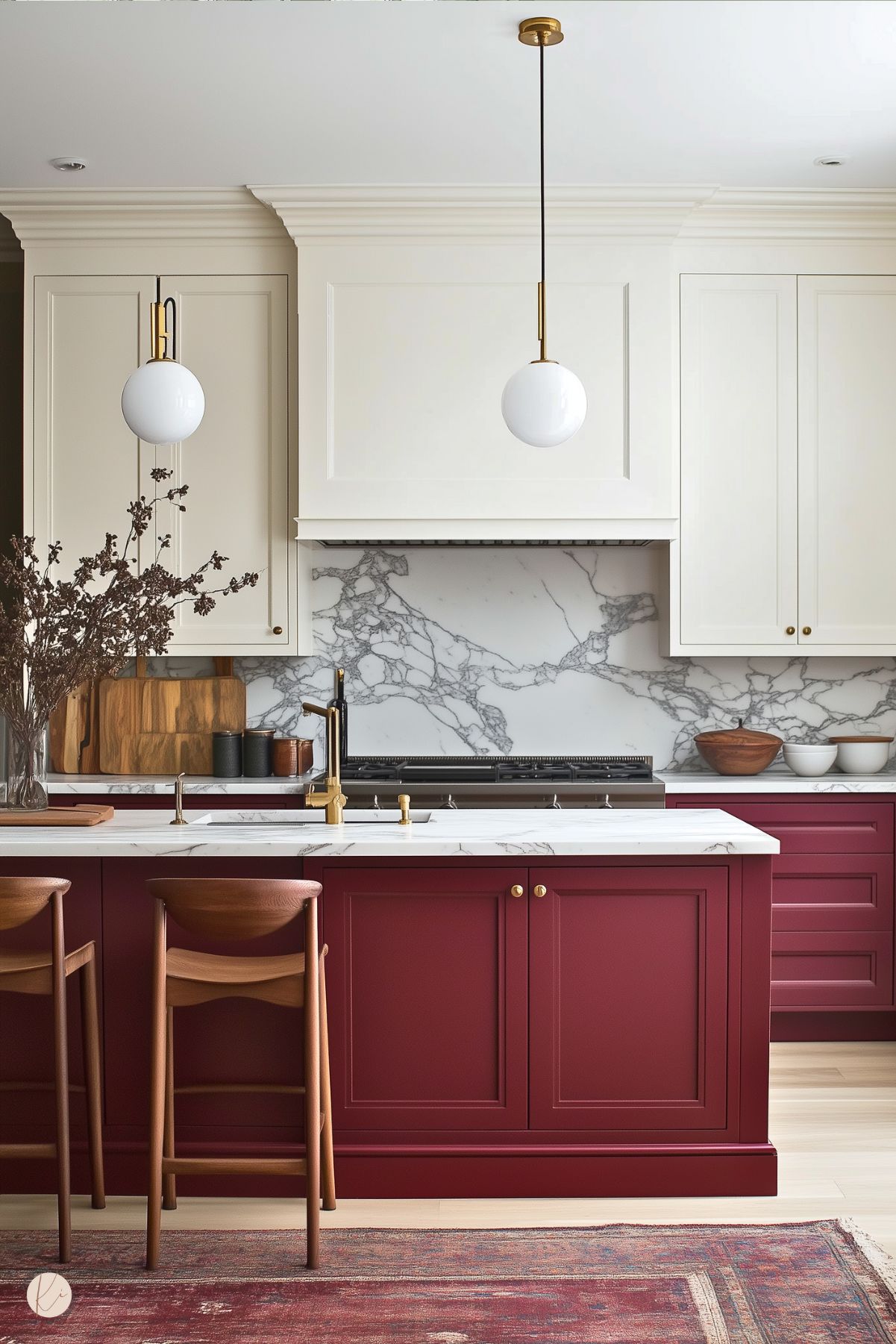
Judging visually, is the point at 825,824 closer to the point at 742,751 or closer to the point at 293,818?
the point at 742,751

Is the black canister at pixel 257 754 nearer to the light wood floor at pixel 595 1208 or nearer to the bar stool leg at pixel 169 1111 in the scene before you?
the bar stool leg at pixel 169 1111

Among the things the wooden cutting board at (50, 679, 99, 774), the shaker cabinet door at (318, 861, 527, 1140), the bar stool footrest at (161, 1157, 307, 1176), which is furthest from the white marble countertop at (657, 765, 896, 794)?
the wooden cutting board at (50, 679, 99, 774)

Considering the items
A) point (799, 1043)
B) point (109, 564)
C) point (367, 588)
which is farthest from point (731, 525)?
point (109, 564)

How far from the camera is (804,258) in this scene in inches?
161

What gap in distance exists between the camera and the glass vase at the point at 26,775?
2941 mm

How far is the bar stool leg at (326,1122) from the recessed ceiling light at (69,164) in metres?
2.80

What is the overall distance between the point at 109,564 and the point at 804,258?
2.81 meters

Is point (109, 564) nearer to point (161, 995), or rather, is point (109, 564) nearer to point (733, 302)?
point (161, 995)

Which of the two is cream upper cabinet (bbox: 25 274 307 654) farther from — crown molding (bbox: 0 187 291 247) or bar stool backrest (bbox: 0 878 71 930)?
bar stool backrest (bbox: 0 878 71 930)

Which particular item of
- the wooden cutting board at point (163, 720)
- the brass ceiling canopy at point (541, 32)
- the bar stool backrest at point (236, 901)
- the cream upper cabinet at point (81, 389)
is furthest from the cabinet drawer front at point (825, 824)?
the cream upper cabinet at point (81, 389)

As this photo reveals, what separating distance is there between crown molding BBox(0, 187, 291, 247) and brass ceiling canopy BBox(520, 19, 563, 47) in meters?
1.38

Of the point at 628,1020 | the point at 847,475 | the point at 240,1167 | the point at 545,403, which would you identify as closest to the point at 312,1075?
the point at 240,1167

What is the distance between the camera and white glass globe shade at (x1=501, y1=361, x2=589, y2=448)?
2652 mm

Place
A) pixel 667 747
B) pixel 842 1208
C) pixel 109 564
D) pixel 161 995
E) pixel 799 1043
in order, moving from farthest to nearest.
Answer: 1. pixel 667 747
2. pixel 799 1043
3. pixel 109 564
4. pixel 842 1208
5. pixel 161 995
